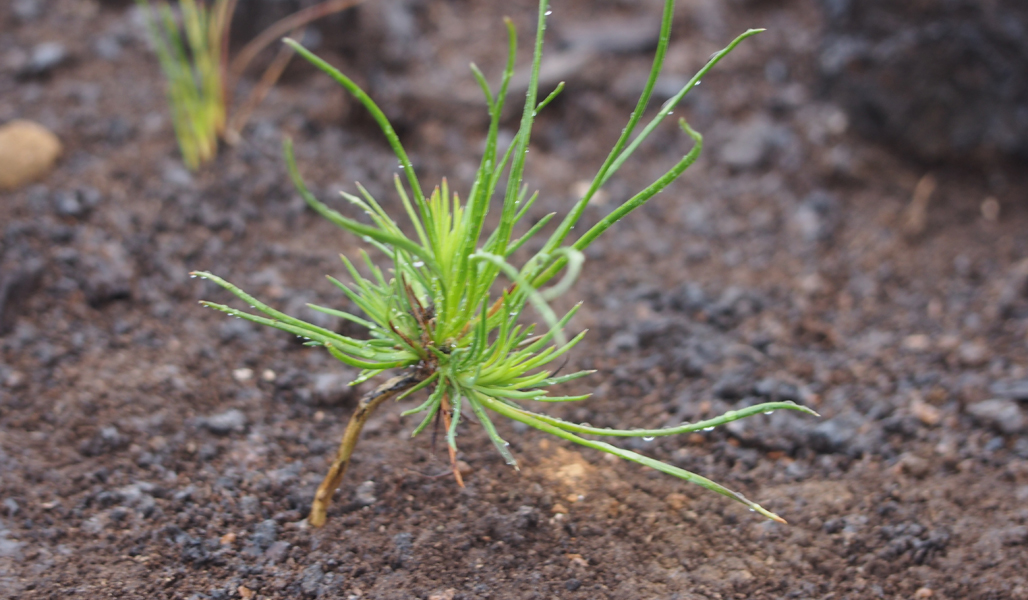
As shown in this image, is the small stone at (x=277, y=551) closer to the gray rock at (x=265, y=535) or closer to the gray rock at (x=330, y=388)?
the gray rock at (x=265, y=535)

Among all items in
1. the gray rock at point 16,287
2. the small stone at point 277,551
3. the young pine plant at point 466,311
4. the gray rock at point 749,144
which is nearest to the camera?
the young pine plant at point 466,311

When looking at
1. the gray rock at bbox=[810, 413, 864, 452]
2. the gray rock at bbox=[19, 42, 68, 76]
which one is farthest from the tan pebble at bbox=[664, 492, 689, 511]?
the gray rock at bbox=[19, 42, 68, 76]

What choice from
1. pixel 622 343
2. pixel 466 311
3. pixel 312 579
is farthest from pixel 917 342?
pixel 312 579

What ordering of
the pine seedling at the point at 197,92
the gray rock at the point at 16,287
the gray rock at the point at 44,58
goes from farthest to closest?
the gray rock at the point at 44,58, the pine seedling at the point at 197,92, the gray rock at the point at 16,287

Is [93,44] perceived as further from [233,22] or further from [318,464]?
[318,464]

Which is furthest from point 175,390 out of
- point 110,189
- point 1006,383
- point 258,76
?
point 1006,383

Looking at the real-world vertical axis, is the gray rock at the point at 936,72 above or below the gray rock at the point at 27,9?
above

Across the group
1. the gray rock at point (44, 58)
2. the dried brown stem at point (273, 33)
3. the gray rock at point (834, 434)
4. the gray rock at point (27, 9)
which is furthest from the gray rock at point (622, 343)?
the gray rock at point (27, 9)

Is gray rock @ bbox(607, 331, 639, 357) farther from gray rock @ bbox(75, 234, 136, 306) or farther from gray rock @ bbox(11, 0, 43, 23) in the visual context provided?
gray rock @ bbox(11, 0, 43, 23)

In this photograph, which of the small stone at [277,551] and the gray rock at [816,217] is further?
the gray rock at [816,217]
